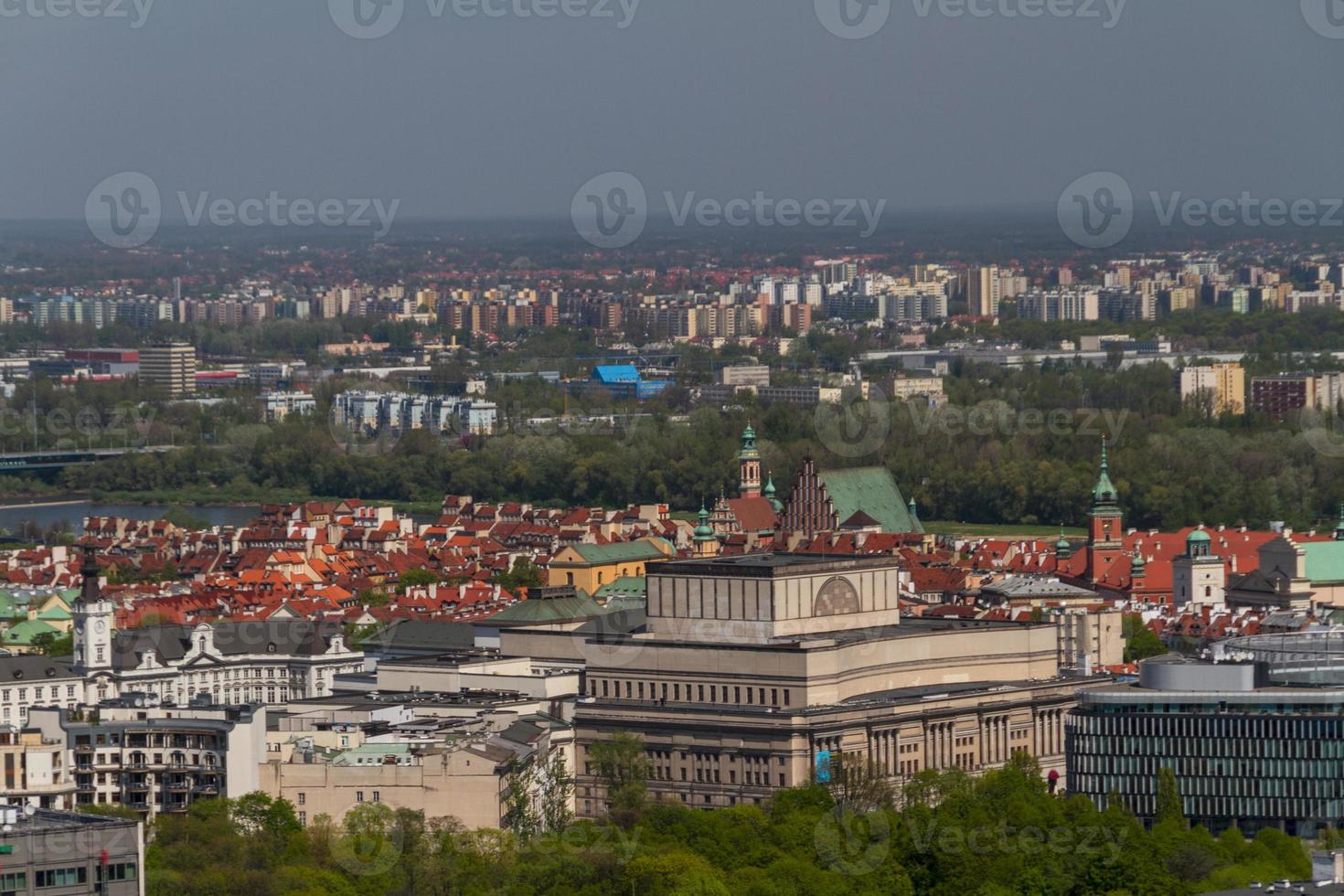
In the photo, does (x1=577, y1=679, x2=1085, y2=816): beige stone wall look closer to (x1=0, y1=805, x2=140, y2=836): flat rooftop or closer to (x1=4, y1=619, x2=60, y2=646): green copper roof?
(x1=0, y1=805, x2=140, y2=836): flat rooftop

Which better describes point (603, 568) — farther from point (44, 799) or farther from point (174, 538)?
point (44, 799)

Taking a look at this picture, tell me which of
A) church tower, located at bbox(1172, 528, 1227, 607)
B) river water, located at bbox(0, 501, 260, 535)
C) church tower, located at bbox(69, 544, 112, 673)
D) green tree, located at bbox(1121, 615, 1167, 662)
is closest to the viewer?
church tower, located at bbox(69, 544, 112, 673)

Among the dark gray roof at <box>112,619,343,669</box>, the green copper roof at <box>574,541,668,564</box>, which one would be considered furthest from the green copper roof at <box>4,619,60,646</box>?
the green copper roof at <box>574,541,668,564</box>

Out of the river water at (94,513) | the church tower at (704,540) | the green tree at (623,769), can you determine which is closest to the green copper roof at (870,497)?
the church tower at (704,540)

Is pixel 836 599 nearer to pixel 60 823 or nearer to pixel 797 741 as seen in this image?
pixel 797 741

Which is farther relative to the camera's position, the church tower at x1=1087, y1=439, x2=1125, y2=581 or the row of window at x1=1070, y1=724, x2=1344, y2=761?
the church tower at x1=1087, y1=439, x2=1125, y2=581

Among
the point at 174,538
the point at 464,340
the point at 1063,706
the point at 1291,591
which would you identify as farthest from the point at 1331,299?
the point at 1063,706
